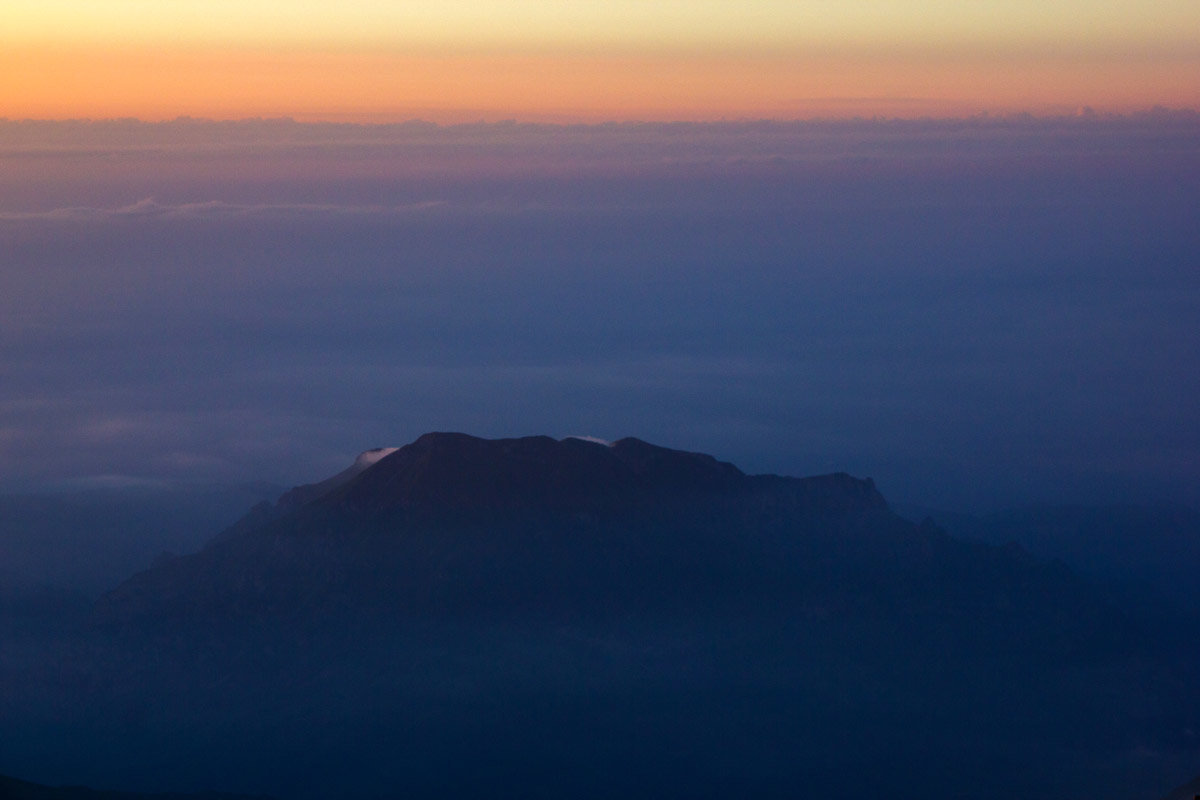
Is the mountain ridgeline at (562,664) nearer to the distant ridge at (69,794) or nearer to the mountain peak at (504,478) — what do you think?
the mountain peak at (504,478)

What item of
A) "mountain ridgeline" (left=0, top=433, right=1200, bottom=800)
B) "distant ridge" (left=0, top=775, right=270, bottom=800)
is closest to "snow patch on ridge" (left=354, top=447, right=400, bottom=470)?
"mountain ridgeline" (left=0, top=433, right=1200, bottom=800)

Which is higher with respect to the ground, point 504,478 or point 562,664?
point 504,478

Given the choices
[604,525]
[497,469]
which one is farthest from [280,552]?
[604,525]

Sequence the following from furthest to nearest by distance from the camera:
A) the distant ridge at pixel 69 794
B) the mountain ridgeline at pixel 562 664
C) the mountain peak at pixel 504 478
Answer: the mountain peak at pixel 504 478
the mountain ridgeline at pixel 562 664
the distant ridge at pixel 69 794

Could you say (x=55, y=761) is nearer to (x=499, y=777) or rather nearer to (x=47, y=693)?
(x=47, y=693)

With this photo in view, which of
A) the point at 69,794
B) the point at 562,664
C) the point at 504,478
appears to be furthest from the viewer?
the point at 562,664

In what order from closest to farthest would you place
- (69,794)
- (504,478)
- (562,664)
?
(69,794)
(504,478)
(562,664)

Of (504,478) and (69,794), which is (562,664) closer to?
(504,478)

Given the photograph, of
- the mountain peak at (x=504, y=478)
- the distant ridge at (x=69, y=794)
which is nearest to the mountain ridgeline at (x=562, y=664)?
the mountain peak at (x=504, y=478)

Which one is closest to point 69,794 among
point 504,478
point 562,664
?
point 504,478

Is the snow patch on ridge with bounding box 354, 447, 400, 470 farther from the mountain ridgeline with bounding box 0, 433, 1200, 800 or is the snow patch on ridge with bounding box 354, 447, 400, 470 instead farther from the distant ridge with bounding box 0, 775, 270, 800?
the distant ridge with bounding box 0, 775, 270, 800
